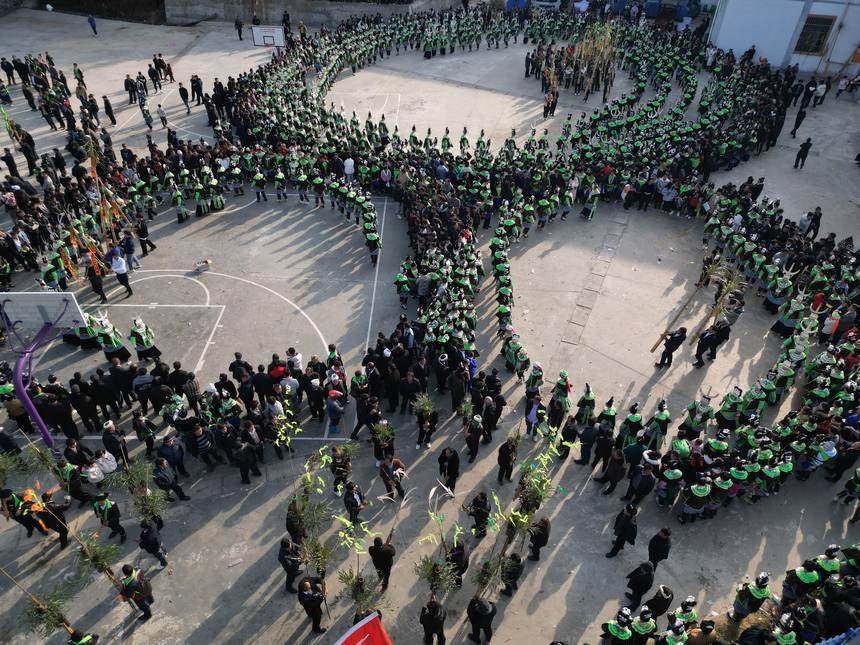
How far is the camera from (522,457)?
14.2m

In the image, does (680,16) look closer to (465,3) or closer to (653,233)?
(465,3)

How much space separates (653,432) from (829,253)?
10234 mm

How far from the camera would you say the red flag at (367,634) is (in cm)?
866

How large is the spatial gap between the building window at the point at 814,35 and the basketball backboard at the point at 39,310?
127 feet

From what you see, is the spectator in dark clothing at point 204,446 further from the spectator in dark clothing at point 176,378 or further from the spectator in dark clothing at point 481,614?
the spectator in dark clothing at point 481,614

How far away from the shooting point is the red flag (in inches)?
341

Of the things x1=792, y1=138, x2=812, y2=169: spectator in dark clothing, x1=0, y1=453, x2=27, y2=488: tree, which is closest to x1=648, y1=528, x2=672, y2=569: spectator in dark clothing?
x1=0, y1=453, x2=27, y2=488: tree

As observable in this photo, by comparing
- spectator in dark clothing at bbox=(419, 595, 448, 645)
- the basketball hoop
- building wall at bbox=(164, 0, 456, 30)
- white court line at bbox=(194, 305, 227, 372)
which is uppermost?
building wall at bbox=(164, 0, 456, 30)

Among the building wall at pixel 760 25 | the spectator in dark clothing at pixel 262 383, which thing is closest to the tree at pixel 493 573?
the spectator in dark clothing at pixel 262 383

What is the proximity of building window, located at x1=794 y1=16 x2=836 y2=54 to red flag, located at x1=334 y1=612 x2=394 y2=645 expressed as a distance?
39.3 m

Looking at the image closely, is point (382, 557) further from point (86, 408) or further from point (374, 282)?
point (374, 282)

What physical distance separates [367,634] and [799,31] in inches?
1550

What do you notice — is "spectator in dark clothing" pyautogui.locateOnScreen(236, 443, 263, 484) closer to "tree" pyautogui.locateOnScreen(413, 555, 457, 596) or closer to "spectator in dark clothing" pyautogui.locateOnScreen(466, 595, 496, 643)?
"tree" pyautogui.locateOnScreen(413, 555, 457, 596)

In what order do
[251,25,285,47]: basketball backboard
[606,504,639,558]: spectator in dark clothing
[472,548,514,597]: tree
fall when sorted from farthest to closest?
[251,25,285,47]: basketball backboard < [606,504,639,558]: spectator in dark clothing < [472,548,514,597]: tree
